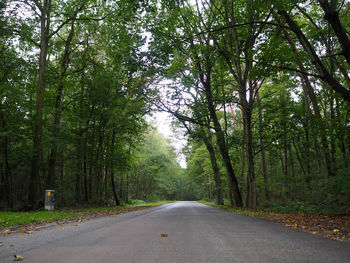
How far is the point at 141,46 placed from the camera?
10617 mm

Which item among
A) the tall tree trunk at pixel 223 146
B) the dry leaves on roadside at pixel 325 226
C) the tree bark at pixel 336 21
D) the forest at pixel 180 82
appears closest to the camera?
the dry leaves on roadside at pixel 325 226

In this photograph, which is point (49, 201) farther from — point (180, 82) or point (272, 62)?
point (272, 62)

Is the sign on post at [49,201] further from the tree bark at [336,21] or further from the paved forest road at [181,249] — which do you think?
the tree bark at [336,21]

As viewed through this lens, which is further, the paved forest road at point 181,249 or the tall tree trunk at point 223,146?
the tall tree trunk at point 223,146

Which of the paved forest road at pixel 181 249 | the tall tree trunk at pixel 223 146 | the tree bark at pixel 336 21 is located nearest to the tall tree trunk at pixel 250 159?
the tall tree trunk at pixel 223 146

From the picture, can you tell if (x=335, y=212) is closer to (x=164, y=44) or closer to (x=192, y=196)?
(x=164, y=44)

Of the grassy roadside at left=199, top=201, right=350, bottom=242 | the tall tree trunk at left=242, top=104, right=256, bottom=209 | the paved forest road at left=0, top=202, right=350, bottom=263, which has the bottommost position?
the grassy roadside at left=199, top=201, right=350, bottom=242

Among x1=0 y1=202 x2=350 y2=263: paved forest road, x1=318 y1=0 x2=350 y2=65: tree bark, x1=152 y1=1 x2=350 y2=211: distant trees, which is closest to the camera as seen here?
x1=0 y1=202 x2=350 y2=263: paved forest road

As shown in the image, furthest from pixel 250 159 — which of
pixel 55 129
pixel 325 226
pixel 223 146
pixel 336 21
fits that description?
pixel 55 129

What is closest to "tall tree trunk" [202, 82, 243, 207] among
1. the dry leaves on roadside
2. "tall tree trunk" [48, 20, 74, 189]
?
the dry leaves on roadside

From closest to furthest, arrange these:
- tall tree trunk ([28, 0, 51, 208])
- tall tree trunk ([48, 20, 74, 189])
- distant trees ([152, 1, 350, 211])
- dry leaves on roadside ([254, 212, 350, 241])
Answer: dry leaves on roadside ([254, 212, 350, 241])
distant trees ([152, 1, 350, 211])
tall tree trunk ([28, 0, 51, 208])
tall tree trunk ([48, 20, 74, 189])

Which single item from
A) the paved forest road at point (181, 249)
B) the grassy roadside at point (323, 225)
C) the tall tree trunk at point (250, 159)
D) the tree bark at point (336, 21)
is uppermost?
the tree bark at point (336, 21)

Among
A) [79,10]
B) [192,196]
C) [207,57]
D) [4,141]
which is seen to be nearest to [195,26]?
[207,57]

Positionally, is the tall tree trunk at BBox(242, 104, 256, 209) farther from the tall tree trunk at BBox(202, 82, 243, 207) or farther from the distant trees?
the tall tree trunk at BBox(202, 82, 243, 207)
